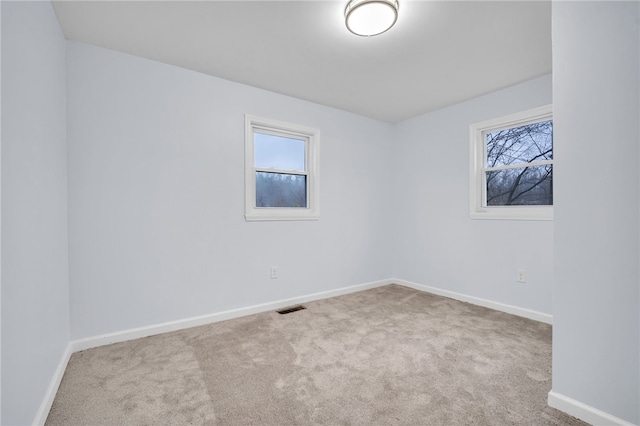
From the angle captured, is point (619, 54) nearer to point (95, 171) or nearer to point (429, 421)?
point (429, 421)

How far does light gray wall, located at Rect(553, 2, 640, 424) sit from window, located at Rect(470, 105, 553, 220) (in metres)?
1.61

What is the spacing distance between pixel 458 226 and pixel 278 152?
243 centimetres

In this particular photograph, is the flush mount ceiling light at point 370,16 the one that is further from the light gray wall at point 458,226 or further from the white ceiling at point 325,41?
the light gray wall at point 458,226

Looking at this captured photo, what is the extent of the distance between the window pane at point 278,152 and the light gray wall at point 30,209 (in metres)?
1.71

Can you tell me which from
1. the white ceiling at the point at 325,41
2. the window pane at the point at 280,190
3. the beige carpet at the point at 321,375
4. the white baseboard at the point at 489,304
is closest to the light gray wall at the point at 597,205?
the beige carpet at the point at 321,375

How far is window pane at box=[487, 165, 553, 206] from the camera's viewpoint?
9.87ft

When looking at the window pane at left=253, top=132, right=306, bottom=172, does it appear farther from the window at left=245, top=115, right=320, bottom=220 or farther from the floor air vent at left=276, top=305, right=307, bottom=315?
the floor air vent at left=276, top=305, right=307, bottom=315

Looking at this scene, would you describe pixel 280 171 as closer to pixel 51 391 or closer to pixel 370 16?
pixel 370 16

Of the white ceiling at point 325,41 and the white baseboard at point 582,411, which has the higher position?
the white ceiling at point 325,41

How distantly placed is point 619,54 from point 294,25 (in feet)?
6.17

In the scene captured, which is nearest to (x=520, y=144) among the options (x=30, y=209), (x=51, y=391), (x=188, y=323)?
(x=188, y=323)

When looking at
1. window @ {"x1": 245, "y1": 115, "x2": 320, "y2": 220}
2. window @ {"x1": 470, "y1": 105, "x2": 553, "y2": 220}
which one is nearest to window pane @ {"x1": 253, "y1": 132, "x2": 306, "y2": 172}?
window @ {"x1": 245, "y1": 115, "x2": 320, "y2": 220}

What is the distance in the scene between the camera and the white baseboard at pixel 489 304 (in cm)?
288

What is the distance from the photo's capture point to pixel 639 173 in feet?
4.35
